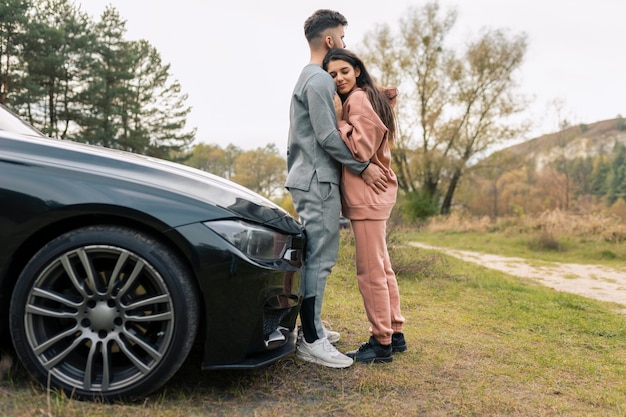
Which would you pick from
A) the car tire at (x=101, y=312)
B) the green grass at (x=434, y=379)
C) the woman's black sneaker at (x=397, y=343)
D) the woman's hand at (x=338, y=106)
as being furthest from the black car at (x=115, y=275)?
the woman's black sneaker at (x=397, y=343)

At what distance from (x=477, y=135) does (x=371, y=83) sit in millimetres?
27174

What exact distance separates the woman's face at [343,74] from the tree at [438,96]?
26.2m

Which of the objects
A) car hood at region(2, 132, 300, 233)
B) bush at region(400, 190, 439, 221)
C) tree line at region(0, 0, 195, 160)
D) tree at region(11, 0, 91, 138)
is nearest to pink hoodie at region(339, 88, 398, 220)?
car hood at region(2, 132, 300, 233)

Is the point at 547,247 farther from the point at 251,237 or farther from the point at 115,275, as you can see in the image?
the point at 115,275

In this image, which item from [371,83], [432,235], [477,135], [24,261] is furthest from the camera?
[477,135]

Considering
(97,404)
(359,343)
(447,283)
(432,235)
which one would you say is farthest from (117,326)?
(432,235)

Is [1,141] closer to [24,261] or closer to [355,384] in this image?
[24,261]

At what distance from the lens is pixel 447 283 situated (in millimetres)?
6734

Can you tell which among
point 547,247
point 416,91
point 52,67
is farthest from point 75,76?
point 547,247

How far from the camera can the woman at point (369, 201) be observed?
302 cm

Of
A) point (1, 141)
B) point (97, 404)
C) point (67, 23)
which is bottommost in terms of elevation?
point (97, 404)

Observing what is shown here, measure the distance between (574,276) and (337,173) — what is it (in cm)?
735

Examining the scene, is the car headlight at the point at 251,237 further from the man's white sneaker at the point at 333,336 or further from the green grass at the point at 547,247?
the green grass at the point at 547,247

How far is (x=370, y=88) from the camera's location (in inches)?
122
